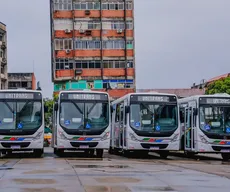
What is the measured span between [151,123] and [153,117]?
0.93 ft

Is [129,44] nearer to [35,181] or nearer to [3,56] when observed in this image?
[3,56]

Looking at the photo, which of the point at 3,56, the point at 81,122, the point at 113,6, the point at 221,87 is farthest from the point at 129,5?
the point at 81,122

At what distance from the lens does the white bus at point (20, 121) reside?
88.2 feet

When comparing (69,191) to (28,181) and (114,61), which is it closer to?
(28,181)

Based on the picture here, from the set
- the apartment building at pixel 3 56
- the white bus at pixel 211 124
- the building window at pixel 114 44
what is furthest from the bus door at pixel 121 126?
the apartment building at pixel 3 56

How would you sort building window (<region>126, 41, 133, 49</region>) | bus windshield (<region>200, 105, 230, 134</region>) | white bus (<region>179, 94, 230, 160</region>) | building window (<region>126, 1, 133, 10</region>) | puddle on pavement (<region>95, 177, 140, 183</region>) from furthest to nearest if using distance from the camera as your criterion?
building window (<region>126, 1, 133, 10</region>), building window (<region>126, 41, 133, 49</region>), bus windshield (<region>200, 105, 230, 134</region>), white bus (<region>179, 94, 230, 160</region>), puddle on pavement (<region>95, 177, 140, 183</region>)

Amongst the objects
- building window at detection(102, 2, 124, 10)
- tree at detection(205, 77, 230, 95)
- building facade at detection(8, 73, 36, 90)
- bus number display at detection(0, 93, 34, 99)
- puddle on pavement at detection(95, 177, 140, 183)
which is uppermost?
building window at detection(102, 2, 124, 10)

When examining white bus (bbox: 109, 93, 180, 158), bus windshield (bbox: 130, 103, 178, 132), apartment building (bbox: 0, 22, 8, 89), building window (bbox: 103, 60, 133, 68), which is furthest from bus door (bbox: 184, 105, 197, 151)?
apartment building (bbox: 0, 22, 8, 89)

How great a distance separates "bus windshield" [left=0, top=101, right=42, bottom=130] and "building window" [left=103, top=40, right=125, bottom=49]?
5063 centimetres

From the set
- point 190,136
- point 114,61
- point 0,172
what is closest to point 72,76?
point 114,61

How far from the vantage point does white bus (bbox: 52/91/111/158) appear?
2733cm

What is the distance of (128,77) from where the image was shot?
256 ft

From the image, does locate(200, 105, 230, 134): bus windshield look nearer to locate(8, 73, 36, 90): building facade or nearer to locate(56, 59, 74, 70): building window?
locate(56, 59, 74, 70): building window

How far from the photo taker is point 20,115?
27.1 meters
